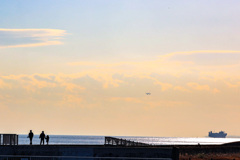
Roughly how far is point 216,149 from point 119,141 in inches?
425

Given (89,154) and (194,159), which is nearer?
(89,154)

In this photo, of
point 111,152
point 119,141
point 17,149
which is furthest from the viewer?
point 119,141

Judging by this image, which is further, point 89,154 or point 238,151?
point 238,151

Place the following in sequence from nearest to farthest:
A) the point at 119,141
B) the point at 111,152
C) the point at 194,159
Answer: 1. the point at 111,152
2. the point at 194,159
3. the point at 119,141

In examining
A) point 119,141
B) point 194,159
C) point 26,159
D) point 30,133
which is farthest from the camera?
point 119,141

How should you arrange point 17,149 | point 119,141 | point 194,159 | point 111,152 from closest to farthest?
1. point 111,152
2. point 17,149
3. point 194,159
4. point 119,141

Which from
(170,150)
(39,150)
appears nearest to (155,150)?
(170,150)

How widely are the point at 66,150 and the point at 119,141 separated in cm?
2056

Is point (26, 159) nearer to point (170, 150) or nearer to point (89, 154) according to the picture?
point (89, 154)

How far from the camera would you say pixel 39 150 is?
133 feet

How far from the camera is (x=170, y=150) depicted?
3834cm

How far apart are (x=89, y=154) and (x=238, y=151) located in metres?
24.3

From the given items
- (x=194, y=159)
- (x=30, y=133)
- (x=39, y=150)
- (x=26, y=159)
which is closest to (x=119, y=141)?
(x=30, y=133)

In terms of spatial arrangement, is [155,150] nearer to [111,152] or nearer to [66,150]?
[111,152]
